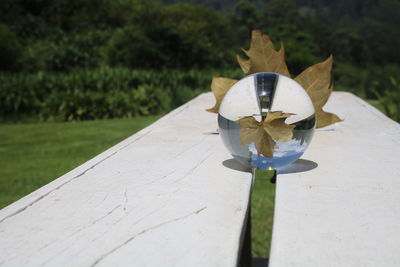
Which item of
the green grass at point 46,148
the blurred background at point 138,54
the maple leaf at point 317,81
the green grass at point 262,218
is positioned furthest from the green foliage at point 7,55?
the maple leaf at point 317,81

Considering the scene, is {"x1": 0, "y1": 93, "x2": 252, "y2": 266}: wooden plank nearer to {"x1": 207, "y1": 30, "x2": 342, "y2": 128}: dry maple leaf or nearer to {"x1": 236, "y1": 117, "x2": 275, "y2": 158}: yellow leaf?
{"x1": 236, "y1": 117, "x2": 275, "y2": 158}: yellow leaf

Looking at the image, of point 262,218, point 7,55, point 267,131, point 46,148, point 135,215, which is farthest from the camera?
point 7,55

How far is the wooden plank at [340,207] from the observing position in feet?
2.32

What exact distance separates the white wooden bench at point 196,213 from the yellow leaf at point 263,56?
0.28 m

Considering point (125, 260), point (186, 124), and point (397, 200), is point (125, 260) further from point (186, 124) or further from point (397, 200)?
point (186, 124)

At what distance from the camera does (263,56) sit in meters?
1.35

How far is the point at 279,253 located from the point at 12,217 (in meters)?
0.52

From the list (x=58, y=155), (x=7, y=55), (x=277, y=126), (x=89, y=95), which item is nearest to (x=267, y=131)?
(x=277, y=126)

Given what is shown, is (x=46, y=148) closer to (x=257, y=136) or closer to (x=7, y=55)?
(x=257, y=136)

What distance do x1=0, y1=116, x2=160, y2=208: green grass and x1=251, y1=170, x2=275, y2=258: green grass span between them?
1627mm

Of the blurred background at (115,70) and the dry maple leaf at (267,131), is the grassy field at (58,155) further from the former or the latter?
the dry maple leaf at (267,131)

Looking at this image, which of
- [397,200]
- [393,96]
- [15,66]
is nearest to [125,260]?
[397,200]

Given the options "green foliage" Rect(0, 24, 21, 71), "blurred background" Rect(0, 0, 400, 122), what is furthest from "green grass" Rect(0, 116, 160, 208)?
"green foliage" Rect(0, 24, 21, 71)

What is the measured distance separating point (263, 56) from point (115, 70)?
7.85 m
